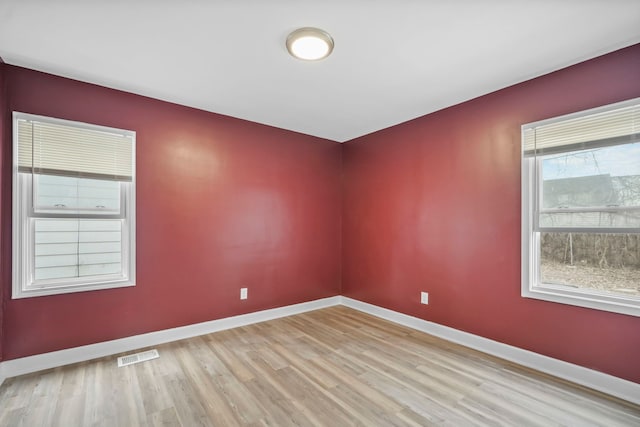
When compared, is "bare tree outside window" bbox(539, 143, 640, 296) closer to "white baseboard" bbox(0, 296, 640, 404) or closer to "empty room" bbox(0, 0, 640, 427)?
"empty room" bbox(0, 0, 640, 427)

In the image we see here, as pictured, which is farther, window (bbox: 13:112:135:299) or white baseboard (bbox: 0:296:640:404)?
window (bbox: 13:112:135:299)

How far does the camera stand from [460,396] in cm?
210

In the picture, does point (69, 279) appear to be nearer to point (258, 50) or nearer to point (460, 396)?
point (258, 50)

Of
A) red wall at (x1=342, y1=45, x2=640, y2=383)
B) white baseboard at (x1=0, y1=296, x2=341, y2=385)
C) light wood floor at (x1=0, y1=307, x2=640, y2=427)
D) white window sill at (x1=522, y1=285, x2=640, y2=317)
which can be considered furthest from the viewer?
white baseboard at (x1=0, y1=296, x2=341, y2=385)

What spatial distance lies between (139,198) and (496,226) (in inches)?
137

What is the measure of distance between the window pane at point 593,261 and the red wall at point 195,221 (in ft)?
8.72

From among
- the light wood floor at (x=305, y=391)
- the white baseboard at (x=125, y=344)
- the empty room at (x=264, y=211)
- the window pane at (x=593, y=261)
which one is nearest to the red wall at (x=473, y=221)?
Answer: the empty room at (x=264, y=211)

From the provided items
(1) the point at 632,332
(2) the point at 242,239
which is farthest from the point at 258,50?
(1) the point at 632,332

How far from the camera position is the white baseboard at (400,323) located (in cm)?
215

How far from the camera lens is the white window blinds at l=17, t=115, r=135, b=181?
2.42m

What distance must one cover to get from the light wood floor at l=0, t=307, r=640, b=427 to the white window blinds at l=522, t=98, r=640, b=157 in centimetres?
184

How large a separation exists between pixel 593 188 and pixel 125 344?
4.26m

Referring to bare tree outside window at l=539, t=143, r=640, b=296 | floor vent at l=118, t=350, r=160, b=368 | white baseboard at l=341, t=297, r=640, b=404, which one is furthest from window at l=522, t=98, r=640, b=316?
floor vent at l=118, t=350, r=160, b=368

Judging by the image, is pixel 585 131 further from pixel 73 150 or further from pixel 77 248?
pixel 77 248
